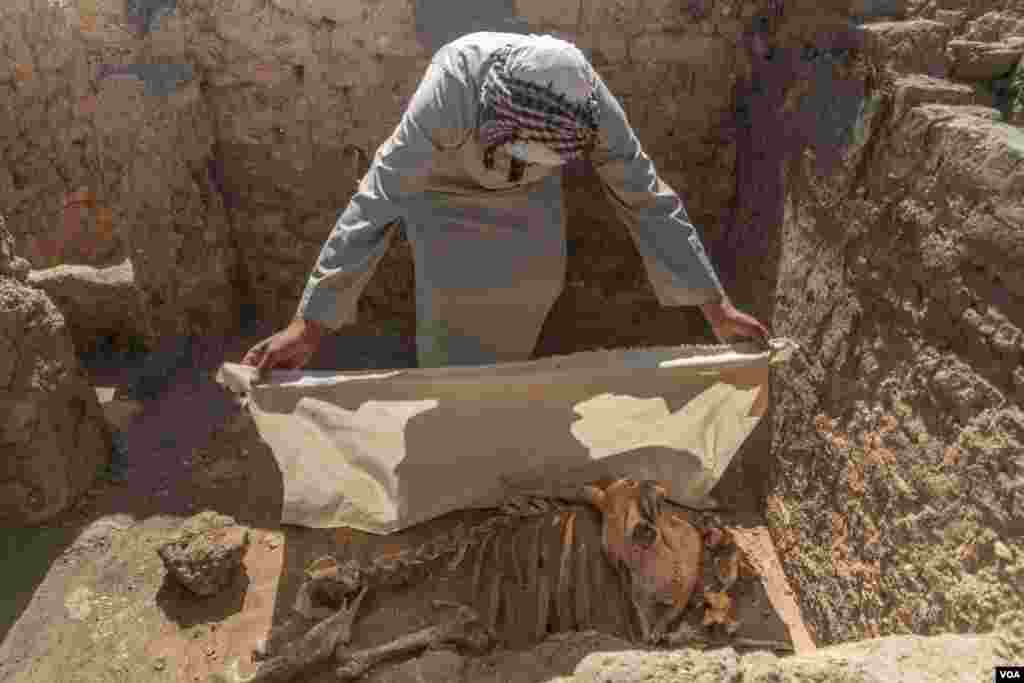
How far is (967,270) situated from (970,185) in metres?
0.23

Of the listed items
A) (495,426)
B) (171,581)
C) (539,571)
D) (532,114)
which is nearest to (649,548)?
(539,571)

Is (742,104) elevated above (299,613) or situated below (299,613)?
above

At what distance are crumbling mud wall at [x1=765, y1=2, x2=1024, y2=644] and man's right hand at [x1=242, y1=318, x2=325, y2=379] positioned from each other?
184 cm

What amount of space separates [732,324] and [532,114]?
100 centimetres

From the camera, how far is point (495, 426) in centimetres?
260

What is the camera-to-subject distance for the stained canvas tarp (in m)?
2.42

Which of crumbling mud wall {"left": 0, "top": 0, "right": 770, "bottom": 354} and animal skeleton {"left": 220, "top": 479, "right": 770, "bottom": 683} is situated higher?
crumbling mud wall {"left": 0, "top": 0, "right": 770, "bottom": 354}

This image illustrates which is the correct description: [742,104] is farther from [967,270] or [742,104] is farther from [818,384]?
[967,270]

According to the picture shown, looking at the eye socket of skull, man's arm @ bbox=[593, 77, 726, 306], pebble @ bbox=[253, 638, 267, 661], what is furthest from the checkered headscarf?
pebble @ bbox=[253, 638, 267, 661]

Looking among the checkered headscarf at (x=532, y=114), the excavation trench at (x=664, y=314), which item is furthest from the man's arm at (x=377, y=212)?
the excavation trench at (x=664, y=314)

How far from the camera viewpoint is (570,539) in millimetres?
2510

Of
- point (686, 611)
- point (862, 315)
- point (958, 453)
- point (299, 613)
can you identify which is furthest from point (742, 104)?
point (299, 613)

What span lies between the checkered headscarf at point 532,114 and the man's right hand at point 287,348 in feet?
2.80

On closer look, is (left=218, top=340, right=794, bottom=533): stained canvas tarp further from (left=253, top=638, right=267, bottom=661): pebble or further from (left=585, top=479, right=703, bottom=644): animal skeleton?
(left=253, top=638, right=267, bottom=661): pebble
